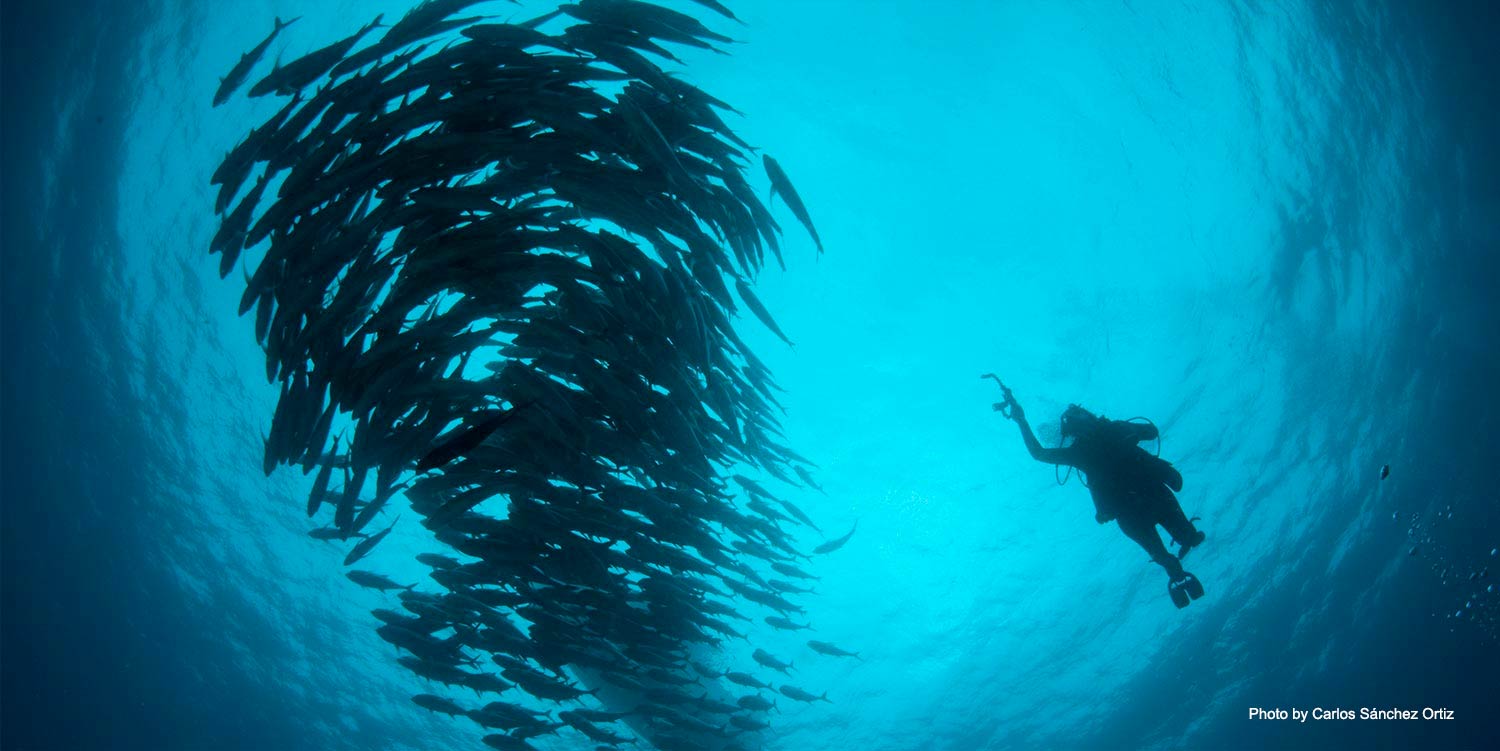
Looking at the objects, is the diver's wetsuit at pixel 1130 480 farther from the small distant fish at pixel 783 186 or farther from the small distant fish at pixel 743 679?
the small distant fish at pixel 743 679

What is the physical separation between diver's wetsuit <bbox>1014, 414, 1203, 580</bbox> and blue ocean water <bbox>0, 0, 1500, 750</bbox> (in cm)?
133

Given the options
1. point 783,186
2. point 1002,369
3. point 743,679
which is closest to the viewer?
point 783,186

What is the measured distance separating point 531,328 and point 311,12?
10.5 metres

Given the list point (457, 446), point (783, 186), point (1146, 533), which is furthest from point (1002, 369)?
point (457, 446)

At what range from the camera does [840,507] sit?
16938 millimetres

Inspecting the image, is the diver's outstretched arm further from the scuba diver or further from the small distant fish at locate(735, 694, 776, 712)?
the small distant fish at locate(735, 694, 776, 712)

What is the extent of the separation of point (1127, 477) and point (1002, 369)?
7.35m

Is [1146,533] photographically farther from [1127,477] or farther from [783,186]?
[783,186]

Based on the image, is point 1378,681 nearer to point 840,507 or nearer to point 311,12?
point 840,507

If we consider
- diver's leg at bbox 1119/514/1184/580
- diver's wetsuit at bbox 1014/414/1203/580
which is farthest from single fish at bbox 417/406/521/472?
diver's leg at bbox 1119/514/1184/580

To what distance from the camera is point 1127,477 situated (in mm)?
7680

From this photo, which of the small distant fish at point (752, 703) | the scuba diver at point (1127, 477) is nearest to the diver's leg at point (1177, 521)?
the scuba diver at point (1127, 477)

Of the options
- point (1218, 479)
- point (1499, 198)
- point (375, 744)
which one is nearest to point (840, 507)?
point (1218, 479)

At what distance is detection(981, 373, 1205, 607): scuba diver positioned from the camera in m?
7.38
